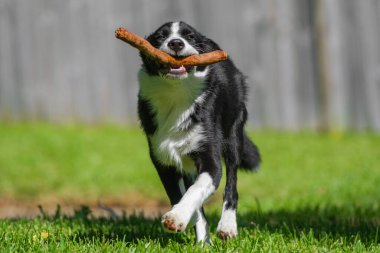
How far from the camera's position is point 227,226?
14.5 ft

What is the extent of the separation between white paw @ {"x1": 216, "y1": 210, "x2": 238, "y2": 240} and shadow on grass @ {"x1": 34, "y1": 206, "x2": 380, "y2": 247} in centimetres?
20

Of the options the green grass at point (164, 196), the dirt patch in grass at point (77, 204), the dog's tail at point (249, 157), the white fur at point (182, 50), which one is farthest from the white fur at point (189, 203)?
the dirt patch in grass at point (77, 204)

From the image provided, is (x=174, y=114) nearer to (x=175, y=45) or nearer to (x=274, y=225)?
(x=175, y=45)

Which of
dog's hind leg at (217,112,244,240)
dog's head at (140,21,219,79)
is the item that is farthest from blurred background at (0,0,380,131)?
dog's head at (140,21,219,79)

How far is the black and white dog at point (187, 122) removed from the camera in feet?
14.1

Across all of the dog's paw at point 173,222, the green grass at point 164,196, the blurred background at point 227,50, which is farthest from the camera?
the blurred background at point 227,50

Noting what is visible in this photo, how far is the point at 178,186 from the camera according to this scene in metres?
4.61

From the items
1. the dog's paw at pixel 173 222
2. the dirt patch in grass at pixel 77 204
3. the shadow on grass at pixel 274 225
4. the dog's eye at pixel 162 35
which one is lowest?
the dirt patch in grass at pixel 77 204

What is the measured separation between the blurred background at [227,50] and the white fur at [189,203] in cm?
573

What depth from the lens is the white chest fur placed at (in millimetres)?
4348

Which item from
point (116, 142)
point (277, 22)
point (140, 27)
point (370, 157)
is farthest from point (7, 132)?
point (370, 157)

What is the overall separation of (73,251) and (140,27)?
21.6 ft

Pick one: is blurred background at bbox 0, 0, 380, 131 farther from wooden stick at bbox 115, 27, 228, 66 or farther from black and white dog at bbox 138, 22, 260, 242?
wooden stick at bbox 115, 27, 228, 66

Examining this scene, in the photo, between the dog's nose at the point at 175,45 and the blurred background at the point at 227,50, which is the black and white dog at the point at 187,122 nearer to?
the dog's nose at the point at 175,45
